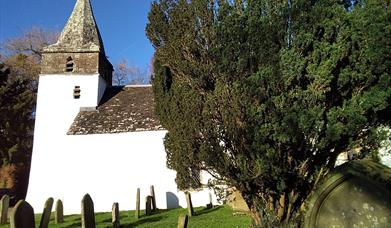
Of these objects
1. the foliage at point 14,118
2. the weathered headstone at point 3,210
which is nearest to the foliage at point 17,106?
the foliage at point 14,118

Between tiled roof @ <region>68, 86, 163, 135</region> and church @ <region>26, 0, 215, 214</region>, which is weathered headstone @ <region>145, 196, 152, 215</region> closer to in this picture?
church @ <region>26, 0, 215, 214</region>

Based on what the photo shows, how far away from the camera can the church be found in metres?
17.9

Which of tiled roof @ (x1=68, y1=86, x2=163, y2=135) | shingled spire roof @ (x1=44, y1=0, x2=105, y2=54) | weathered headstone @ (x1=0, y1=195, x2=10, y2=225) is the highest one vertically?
shingled spire roof @ (x1=44, y1=0, x2=105, y2=54)

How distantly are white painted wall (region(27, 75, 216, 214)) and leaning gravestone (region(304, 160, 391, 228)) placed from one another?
13628 millimetres

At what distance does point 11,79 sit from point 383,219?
32.8 m

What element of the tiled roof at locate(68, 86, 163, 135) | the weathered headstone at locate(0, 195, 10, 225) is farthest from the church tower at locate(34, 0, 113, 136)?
the weathered headstone at locate(0, 195, 10, 225)

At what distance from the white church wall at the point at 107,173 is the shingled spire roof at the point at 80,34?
20.3 ft

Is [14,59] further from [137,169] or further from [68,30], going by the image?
[137,169]

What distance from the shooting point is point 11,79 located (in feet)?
100

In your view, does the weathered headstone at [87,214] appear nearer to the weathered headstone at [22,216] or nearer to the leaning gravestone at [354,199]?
the weathered headstone at [22,216]

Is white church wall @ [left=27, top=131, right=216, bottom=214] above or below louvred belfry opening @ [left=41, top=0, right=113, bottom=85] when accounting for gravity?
below

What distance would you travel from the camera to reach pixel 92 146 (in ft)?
60.5

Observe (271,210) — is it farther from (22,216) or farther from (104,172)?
(104,172)

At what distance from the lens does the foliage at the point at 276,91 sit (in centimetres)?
652
